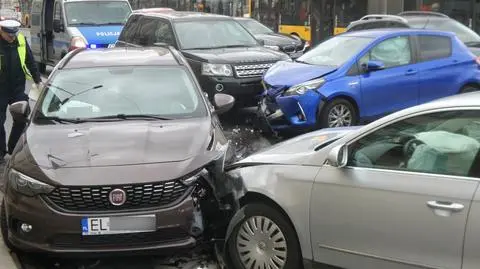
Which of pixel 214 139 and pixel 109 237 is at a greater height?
pixel 214 139

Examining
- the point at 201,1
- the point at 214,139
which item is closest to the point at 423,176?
the point at 214,139

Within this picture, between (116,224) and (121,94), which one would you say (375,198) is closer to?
(116,224)

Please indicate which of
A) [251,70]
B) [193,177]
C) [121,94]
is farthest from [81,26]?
[193,177]

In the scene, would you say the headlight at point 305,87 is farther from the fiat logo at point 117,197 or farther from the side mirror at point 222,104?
the fiat logo at point 117,197

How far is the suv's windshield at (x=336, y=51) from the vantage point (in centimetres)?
930

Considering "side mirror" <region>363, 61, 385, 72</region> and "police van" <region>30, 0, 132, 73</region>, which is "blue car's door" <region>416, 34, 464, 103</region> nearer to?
"side mirror" <region>363, 61, 385, 72</region>

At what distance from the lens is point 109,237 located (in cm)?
431

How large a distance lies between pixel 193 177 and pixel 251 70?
6146mm

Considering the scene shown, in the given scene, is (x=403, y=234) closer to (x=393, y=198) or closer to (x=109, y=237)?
(x=393, y=198)

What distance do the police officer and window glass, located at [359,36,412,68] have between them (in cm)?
461

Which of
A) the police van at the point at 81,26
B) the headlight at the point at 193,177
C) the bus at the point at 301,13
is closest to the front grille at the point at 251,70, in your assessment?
the police van at the point at 81,26

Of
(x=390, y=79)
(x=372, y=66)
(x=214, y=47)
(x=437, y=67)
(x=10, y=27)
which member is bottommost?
(x=390, y=79)

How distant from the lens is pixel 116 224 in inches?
169

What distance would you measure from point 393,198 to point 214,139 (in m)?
1.90
